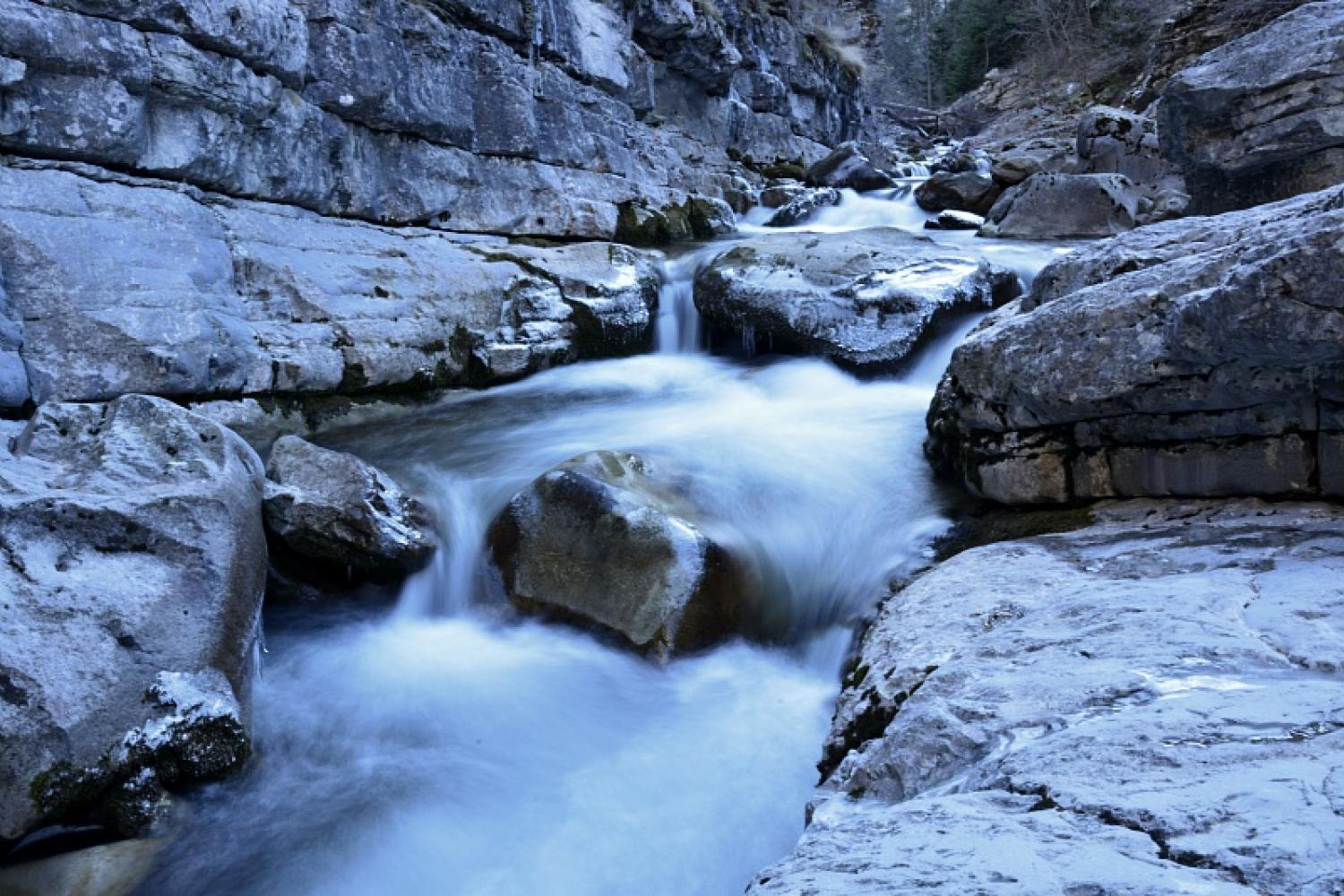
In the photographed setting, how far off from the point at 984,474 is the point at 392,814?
3.63 metres

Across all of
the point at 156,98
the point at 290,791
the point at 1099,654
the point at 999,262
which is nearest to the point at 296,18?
the point at 156,98

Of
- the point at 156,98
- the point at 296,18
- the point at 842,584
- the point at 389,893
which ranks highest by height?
the point at 296,18

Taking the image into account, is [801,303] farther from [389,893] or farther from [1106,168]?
[1106,168]

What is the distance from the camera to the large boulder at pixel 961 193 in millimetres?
15023

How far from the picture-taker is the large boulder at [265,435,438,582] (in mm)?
5059

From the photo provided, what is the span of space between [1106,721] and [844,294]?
6466mm

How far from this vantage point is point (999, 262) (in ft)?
29.8

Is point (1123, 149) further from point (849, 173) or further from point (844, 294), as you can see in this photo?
point (844, 294)

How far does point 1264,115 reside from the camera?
693 cm

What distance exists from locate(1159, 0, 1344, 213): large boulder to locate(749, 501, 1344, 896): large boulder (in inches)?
187

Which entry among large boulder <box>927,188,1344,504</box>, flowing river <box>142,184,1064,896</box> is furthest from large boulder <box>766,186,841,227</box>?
large boulder <box>927,188,1344,504</box>

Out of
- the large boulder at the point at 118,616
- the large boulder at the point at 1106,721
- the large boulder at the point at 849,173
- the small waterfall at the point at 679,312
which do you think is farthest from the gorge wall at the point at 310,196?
the large boulder at the point at 849,173

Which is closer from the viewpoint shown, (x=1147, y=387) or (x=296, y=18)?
(x=1147, y=387)

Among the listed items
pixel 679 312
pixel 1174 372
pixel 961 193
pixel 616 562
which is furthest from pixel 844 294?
pixel 961 193
